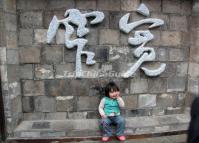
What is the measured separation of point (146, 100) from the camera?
19.4 ft

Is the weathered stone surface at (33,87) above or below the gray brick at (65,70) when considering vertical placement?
below

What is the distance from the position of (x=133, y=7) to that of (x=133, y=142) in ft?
7.54

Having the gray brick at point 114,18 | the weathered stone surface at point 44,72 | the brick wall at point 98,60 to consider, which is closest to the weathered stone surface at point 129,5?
the brick wall at point 98,60

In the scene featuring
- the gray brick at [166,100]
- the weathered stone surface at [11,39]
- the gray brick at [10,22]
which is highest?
the gray brick at [10,22]

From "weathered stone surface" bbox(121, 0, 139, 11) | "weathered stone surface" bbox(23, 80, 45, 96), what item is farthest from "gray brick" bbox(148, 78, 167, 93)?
"weathered stone surface" bbox(23, 80, 45, 96)

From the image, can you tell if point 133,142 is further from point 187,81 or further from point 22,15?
point 22,15

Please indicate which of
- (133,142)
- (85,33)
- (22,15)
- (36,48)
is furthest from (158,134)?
(22,15)

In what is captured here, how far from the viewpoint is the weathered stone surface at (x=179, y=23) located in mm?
5809

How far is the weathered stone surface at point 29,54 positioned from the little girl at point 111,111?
1.29 m

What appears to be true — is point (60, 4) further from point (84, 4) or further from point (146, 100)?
point (146, 100)

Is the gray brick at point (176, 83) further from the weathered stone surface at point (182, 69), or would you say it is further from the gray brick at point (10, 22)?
the gray brick at point (10, 22)

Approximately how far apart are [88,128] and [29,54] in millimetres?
1587

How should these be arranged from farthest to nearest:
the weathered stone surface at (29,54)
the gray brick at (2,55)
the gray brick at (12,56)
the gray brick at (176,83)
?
the gray brick at (176,83), the weathered stone surface at (29,54), the gray brick at (12,56), the gray brick at (2,55)

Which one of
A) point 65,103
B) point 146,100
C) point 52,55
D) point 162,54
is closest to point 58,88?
point 65,103
